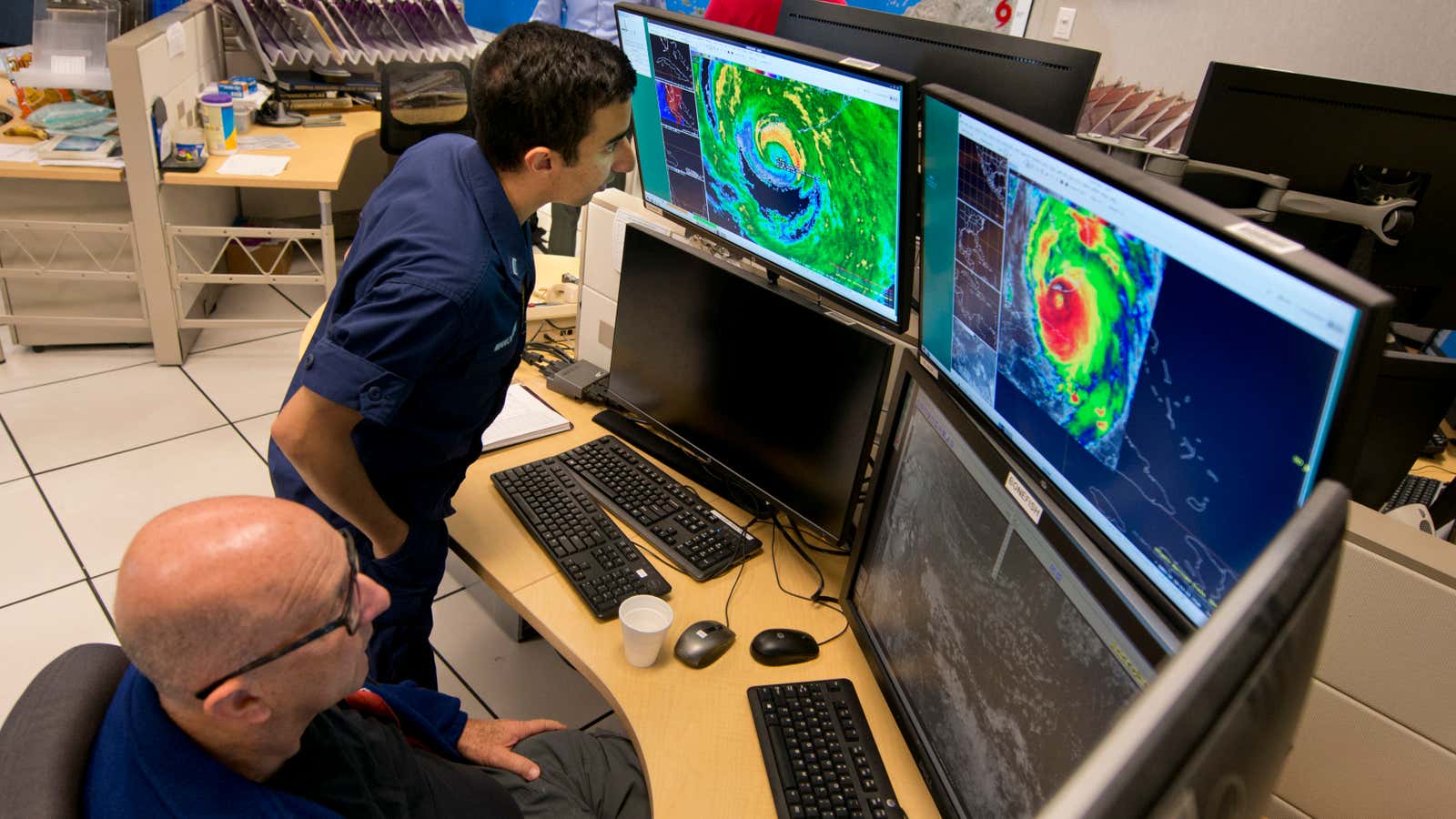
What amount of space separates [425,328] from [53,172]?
251 centimetres

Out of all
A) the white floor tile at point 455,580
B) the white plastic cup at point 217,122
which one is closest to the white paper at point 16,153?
the white plastic cup at point 217,122

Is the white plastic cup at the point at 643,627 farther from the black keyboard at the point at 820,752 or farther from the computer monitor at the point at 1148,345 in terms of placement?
the computer monitor at the point at 1148,345

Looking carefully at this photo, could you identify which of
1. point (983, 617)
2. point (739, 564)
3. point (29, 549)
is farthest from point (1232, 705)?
point (29, 549)

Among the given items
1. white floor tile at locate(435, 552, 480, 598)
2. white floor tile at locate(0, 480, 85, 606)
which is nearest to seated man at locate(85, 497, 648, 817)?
white floor tile at locate(435, 552, 480, 598)

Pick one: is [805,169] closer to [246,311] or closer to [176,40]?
[176,40]

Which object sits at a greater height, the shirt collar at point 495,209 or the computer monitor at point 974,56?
the computer monitor at point 974,56

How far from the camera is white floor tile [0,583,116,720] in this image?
2053 mm

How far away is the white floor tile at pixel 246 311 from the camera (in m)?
3.57

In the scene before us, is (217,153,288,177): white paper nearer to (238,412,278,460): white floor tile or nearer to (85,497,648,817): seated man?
(238,412,278,460): white floor tile

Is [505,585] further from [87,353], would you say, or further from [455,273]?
[87,353]

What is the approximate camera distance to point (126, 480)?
2678mm

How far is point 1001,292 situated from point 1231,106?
0.84m

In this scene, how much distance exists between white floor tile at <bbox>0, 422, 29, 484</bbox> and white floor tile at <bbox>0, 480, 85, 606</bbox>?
45 millimetres

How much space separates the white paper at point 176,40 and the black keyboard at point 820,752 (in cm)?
320
